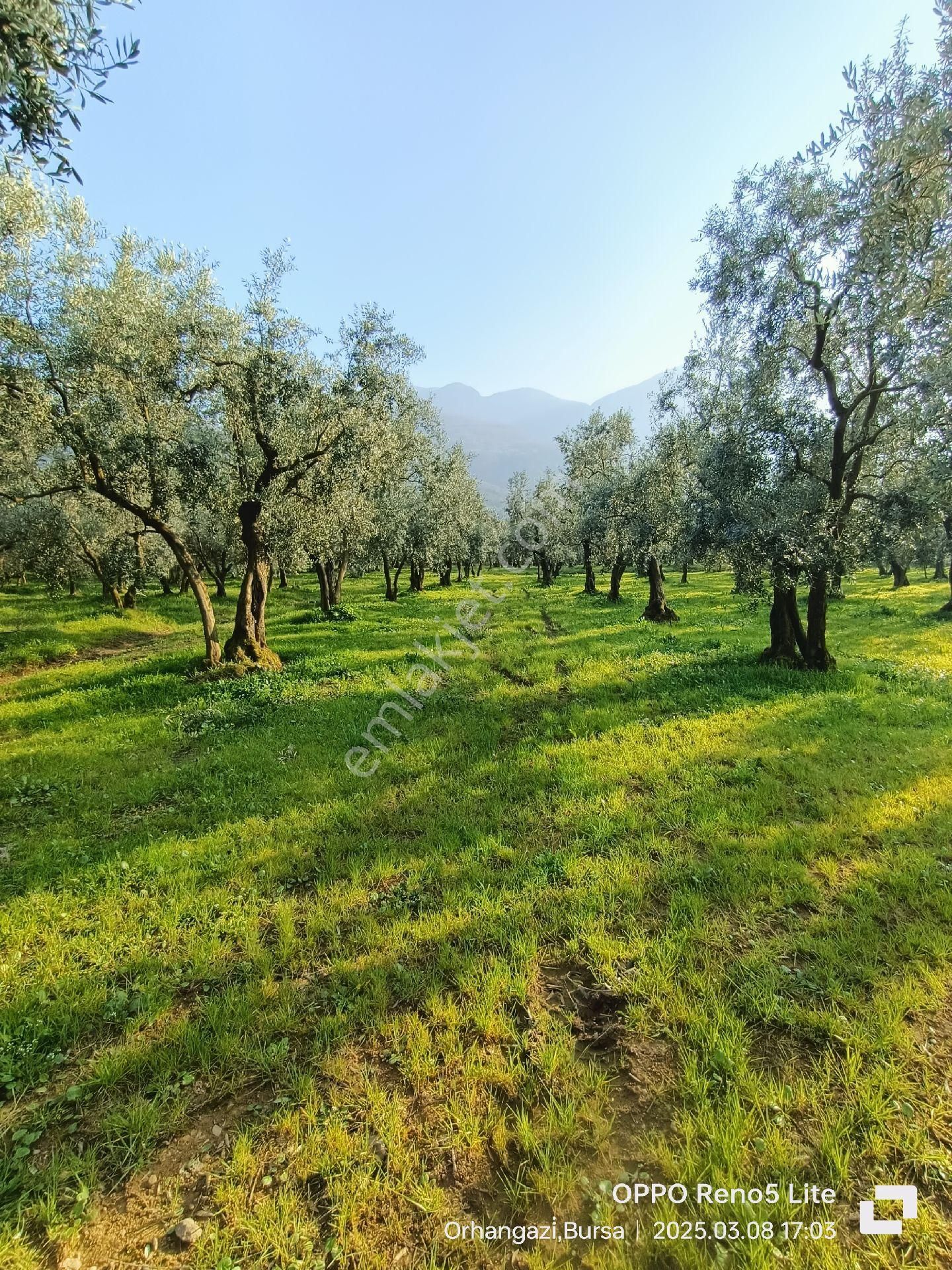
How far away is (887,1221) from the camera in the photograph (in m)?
3.56

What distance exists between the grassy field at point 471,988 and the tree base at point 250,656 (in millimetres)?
6232

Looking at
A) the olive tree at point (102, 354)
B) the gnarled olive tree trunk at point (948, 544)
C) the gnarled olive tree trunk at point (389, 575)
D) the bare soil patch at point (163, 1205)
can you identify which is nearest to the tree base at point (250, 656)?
the olive tree at point (102, 354)

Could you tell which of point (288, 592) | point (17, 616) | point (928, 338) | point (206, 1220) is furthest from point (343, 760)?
point (288, 592)

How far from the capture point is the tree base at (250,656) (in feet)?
63.4

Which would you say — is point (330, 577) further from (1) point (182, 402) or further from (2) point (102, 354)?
(2) point (102, 354)

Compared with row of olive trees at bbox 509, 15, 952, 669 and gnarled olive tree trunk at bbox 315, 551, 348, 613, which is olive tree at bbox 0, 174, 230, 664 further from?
row of olive trees at bbox 509, 15, 952, 669

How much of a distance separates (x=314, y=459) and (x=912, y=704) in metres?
21.3

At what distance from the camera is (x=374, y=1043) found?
5.04 meters

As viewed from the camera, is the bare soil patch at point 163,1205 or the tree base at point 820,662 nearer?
the bare soil patch at point 163,1205

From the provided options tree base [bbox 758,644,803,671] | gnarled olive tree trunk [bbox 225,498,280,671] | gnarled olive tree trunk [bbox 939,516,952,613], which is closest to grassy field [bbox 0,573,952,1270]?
tree base [bbox 758,644,803,671]

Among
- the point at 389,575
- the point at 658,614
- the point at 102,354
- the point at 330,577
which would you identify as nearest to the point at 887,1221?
the point at 102,354

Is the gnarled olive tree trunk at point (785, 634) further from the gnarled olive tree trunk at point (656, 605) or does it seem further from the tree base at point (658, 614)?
the tree base at point (658, 614)

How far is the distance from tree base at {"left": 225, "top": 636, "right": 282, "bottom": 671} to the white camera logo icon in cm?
1923

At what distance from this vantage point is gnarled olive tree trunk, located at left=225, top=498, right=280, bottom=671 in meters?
19.5
